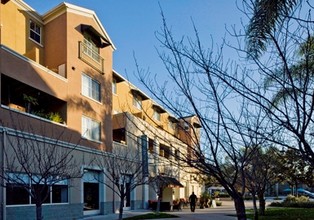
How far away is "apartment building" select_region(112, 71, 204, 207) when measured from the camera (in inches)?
314

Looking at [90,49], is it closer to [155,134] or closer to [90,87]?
[90,87]

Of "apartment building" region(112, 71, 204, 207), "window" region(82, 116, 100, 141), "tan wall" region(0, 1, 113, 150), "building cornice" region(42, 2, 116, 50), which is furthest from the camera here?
"window" region(82, 116, 100, 141)

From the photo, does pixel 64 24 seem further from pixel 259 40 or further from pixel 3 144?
pixel 259 40

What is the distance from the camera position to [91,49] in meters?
29.8

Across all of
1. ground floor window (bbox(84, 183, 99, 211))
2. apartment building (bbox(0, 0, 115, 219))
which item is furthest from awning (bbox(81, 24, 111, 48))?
ground floor window (bbox(84, 183, 99, 211))

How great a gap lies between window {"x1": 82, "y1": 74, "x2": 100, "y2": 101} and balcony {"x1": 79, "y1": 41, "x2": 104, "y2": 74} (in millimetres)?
1048

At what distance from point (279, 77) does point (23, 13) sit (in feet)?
71.2

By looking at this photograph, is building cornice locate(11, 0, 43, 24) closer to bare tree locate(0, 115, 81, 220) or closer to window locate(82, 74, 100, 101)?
window locate(82, 74, 100, 101)

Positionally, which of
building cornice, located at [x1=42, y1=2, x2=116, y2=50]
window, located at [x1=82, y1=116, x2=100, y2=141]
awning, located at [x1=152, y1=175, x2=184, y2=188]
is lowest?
awning, located at [x1=152, y1=175, x2=184, y2=188]

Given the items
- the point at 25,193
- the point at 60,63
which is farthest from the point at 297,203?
the point at 25,193

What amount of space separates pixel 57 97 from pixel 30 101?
206 centimetres

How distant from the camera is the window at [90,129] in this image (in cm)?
2772

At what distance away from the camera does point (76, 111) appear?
26562mm

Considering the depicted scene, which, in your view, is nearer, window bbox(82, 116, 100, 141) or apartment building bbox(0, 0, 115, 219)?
apartment building bbox(0, 0, 115, 219)
